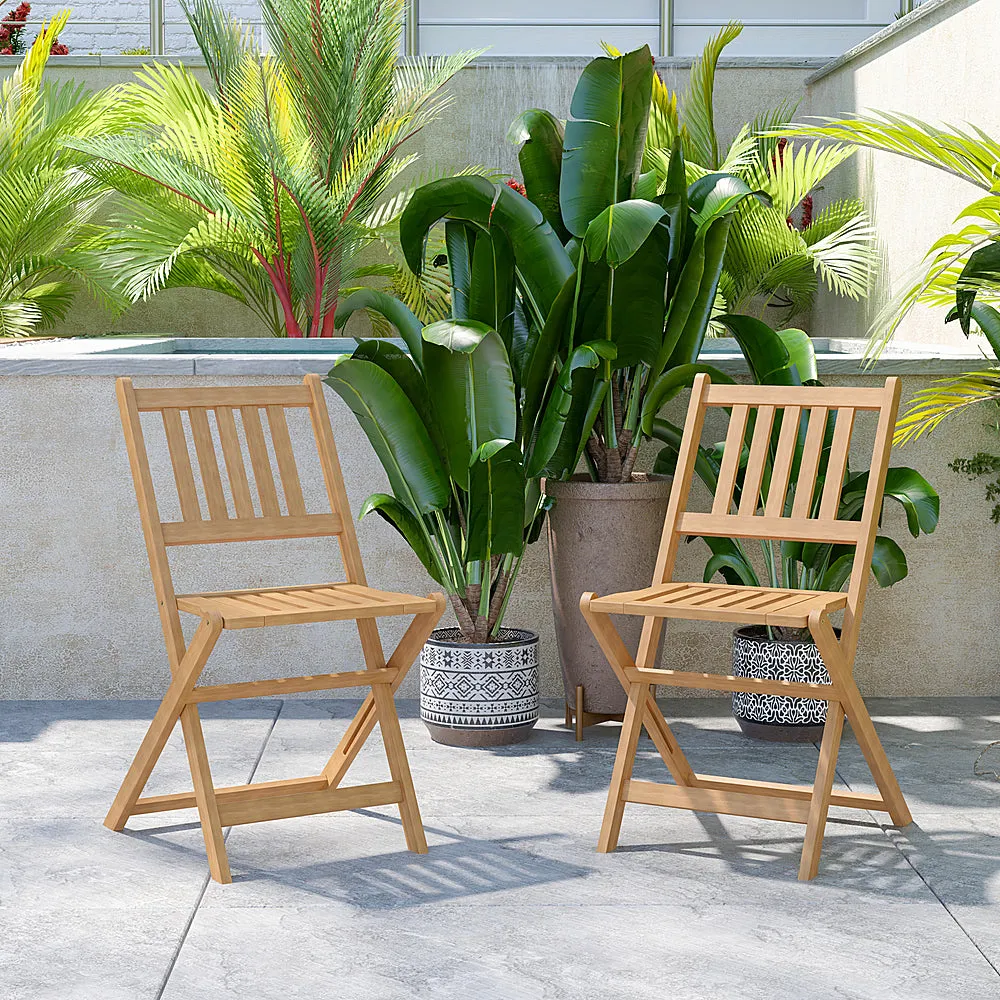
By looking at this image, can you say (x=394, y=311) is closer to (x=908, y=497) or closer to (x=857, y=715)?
(x=908, y=497)

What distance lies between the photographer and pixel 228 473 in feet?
9.82

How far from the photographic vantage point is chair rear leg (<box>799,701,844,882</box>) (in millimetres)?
2592

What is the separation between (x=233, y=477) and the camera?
9.74 feet

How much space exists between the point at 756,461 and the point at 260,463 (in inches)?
42.3

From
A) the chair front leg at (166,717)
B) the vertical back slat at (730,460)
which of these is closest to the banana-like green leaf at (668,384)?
the vertical back slat at (730,460)

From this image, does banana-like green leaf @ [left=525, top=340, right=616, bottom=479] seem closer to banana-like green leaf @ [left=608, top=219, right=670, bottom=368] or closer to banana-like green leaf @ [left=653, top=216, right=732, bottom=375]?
banana-like green leaf @ [left=608, top=219, right=670, bottom=368]

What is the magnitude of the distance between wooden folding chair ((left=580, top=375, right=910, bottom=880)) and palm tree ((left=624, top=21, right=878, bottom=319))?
10.3 feet

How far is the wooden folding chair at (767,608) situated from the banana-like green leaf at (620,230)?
360 millimetres

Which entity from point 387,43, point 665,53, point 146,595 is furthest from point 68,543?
point 665,53

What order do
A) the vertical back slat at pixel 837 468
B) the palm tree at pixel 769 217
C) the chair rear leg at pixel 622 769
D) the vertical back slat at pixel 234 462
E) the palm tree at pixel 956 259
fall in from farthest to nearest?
the palm tree at pixel 769 217 < the palm tree at pixel 956 259 < the vertical back slat at pixel 234 462 < the vertical back slat at pixel 837 468 < the chair rear leg at pixel 622 769

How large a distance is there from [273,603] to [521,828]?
71cm

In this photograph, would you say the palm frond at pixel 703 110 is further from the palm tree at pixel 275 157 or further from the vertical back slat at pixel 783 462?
the vertical back slat at pixel 783 462

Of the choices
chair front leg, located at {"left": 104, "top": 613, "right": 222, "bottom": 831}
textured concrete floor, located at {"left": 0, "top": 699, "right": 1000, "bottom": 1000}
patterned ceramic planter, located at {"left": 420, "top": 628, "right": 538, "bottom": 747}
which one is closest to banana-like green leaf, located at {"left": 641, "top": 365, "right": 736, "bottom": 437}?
patterned ceramic planter, located at {"left": 420, "top": 628, "right": 538, "bottom": 747}

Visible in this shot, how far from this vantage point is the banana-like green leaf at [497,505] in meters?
3.39
